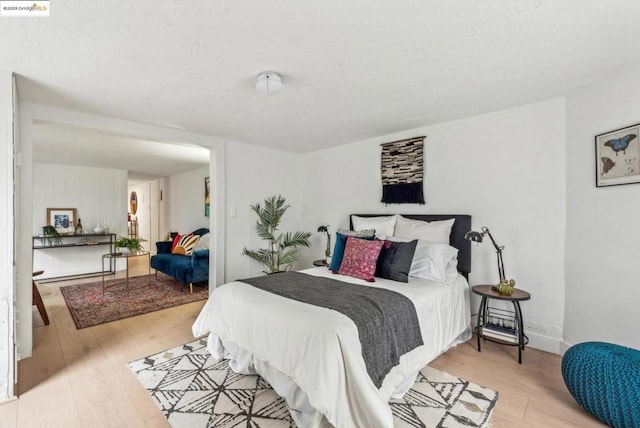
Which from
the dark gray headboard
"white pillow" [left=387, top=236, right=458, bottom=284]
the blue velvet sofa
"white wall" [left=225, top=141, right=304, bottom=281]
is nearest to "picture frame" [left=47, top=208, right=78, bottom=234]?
the blue velvet sofa

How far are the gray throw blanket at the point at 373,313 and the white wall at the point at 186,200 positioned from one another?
442cm

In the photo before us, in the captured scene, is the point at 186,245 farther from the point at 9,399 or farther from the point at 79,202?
the point at 9,399

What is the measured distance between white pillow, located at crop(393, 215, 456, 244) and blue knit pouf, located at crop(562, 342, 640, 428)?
4.41ft

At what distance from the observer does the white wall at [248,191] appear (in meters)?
3.98

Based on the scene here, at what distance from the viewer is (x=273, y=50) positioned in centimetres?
177

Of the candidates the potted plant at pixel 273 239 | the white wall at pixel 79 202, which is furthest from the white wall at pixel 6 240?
the white wall at pixel 79 202

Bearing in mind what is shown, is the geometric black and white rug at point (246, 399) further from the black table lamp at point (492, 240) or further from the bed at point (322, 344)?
the black table lamp at point (492, 240)

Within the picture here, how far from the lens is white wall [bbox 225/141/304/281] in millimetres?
3980

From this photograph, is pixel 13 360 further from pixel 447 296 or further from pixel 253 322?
pixel 447 296

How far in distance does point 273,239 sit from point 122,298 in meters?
2.28

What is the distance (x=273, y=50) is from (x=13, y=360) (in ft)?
8.75

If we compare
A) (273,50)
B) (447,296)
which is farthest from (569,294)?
(273,50)

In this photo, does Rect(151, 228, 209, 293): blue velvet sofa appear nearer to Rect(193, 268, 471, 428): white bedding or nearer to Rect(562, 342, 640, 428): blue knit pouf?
Rect(193, 268, 471, 428): white bedding

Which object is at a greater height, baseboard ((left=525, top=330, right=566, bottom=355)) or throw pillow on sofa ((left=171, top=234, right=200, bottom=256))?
throw pillow on sofa ((left=171, top=234, right=200, bottom=256))
